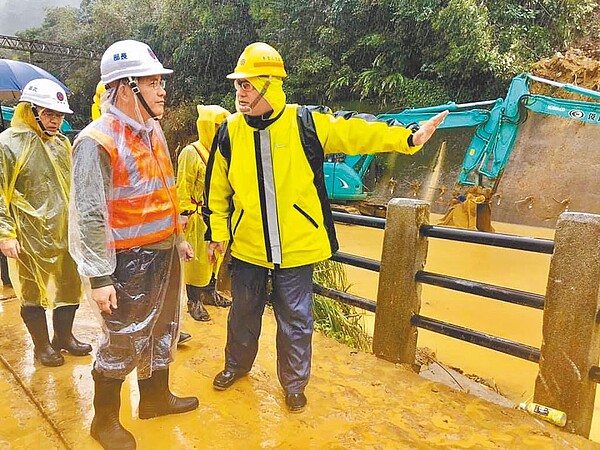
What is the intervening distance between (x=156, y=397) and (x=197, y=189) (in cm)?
163

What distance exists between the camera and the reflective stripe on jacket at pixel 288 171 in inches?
99.7

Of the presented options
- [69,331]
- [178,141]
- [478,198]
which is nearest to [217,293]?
[69,331]

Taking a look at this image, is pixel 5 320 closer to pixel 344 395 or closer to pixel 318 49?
pixel 344 395

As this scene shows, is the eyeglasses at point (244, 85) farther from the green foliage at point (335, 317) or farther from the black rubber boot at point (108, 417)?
the green foliage at point (335, 317)

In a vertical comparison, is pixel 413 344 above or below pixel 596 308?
below

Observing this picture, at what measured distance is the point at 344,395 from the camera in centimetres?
292

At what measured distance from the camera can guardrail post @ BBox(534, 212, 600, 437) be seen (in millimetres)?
2539

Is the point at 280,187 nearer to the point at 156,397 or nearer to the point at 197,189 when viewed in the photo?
the point at 156,397

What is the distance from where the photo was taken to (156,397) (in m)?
2.62

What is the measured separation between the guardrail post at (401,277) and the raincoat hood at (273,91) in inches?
43.9

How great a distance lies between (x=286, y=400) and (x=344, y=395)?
0.35 metres

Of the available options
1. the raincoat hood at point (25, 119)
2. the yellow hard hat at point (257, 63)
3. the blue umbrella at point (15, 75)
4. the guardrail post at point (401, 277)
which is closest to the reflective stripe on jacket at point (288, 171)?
the yellow hard hat at point (257, 63)

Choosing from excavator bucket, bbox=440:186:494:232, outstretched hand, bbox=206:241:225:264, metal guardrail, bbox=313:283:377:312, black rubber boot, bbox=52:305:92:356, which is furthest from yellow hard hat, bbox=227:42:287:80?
excavator bucket, bbox=440:186:494:232

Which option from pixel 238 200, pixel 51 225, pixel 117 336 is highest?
pixel 238 200
